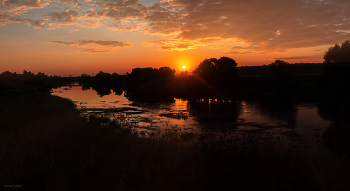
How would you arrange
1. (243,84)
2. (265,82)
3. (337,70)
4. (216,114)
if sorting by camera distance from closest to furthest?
(216,114) < (337,70) < (265,82) < (243,84)

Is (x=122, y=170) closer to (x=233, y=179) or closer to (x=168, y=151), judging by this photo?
(x=168, y=151)

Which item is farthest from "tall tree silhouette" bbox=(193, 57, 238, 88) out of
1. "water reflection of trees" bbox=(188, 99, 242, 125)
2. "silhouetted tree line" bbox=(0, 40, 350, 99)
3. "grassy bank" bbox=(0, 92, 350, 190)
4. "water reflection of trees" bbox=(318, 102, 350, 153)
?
"grassy bank" bbox=(0, 92, 350, 190)

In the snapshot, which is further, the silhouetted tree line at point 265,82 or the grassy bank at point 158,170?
the silhouetted tree line at point 265,82

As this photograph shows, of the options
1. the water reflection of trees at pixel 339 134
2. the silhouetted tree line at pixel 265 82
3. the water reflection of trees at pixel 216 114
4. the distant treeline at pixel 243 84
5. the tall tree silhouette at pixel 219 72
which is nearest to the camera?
the water reflection of trees at pixel 339 134

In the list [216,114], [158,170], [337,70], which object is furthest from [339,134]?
[337,70]

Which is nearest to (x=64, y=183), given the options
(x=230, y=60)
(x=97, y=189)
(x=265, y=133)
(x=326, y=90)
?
(x=97, y=189)

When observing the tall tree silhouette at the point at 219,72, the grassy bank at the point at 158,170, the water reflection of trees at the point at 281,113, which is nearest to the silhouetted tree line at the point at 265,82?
the tall tree silhouette at the point at 219,72

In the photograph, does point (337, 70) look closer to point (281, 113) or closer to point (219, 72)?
point (281, 113)

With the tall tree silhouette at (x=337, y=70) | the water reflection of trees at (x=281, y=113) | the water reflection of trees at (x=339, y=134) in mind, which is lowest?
the water reflection of trees at (x=281, y=113)

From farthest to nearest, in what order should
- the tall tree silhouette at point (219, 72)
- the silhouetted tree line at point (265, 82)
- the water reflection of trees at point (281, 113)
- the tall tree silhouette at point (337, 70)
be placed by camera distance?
the tall tree silhouette at point (219, 72) → the silhouetted tree line at point (265, 82) → the tall tree silhouette at point (337, 70) → the water reflection of trees at point (281, 113)

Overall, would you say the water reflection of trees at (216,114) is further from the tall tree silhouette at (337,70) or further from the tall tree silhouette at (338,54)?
the tall tree silhouette at (338,54)

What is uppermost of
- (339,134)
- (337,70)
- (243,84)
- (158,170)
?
(337,70)

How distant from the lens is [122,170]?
7.43 meters

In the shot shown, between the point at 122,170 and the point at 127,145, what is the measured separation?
3.32 m
